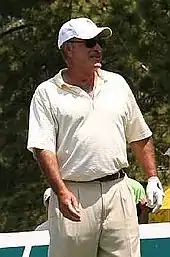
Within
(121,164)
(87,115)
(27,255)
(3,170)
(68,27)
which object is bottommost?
(3,170)

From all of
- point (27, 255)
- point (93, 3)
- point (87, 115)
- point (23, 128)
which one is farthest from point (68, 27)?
point (23, 128)

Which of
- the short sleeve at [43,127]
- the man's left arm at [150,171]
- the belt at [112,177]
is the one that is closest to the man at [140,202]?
the man's left arm at [150,171]

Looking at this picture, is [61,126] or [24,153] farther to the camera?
[24,153]

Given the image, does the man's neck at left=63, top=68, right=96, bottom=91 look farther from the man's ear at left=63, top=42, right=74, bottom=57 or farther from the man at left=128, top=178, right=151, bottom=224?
the man at left=128, top=178, right=151, bottom=224

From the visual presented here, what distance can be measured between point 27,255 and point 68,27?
135cm

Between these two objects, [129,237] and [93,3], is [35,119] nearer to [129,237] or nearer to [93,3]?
[129,237]

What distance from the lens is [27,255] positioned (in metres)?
4.44

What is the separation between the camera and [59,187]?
3.46 meters

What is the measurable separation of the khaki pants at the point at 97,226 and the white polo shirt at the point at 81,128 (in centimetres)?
7

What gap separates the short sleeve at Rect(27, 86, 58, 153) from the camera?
3.55 metres

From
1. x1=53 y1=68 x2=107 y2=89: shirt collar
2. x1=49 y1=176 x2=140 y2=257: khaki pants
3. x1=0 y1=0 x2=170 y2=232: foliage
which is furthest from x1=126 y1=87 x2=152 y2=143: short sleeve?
x1=0 y1=0 x2=170 y2=232: foliage

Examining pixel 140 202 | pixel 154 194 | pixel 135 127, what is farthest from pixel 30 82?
pixel 154 194

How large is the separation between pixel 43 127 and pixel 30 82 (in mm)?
8482

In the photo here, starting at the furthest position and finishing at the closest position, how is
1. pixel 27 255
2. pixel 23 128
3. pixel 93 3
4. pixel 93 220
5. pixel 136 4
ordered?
1. pixel 23 128
2. pixel 93 3
3. pixel 136 4
4. pixel 27 255
5. pixel 93 220
